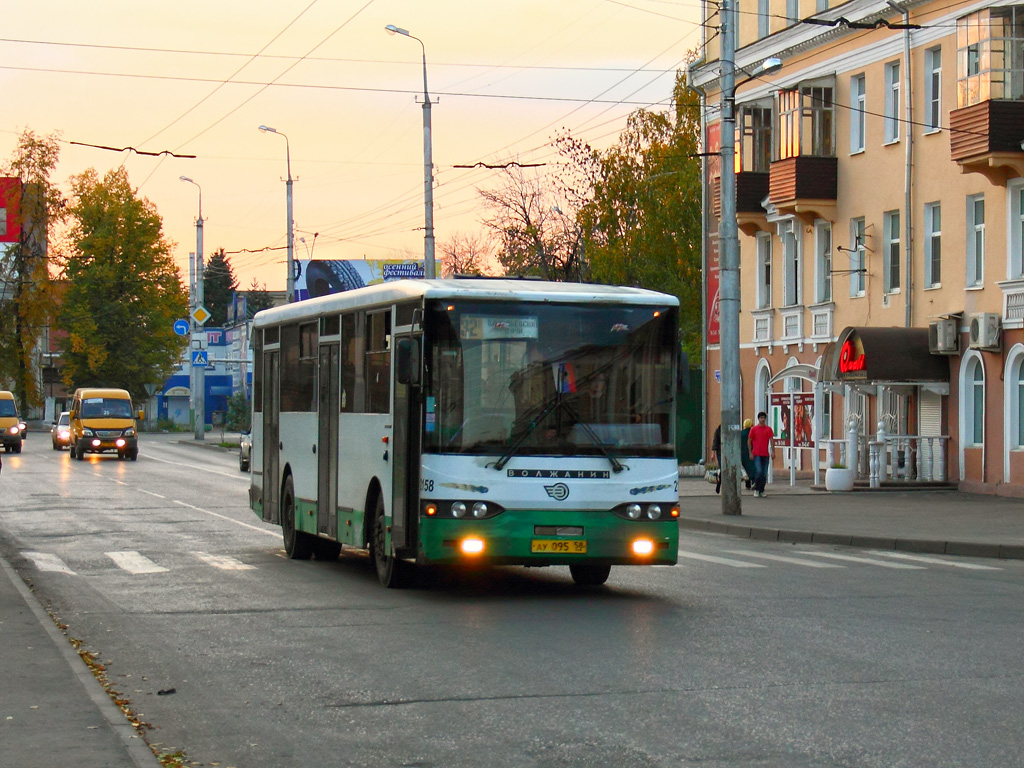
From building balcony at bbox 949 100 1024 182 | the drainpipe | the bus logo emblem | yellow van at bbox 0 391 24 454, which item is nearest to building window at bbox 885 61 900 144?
the drainpipe

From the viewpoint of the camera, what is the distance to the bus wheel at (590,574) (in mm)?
15328

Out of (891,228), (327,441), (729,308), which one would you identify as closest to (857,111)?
(891,228)

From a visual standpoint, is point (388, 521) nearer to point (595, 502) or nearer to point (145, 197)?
point (595, 502)

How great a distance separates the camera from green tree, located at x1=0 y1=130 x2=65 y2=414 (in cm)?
4456

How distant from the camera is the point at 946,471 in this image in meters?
34.3

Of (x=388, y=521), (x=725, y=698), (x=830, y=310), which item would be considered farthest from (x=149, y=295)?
(x=725, y=698)

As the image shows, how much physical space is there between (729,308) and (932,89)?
11.3 metres

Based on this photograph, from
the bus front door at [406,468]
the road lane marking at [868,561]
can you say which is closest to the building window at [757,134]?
the road lane marking at [868,561]

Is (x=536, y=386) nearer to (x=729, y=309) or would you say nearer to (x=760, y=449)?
(x=729, y=309)

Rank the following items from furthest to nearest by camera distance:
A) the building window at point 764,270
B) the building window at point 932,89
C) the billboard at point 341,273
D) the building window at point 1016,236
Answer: the billboard at point 341,273 → the building window at point 764,270 → the building window at point 932,89 → the building window at point 1016,236

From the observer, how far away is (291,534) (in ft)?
60.4

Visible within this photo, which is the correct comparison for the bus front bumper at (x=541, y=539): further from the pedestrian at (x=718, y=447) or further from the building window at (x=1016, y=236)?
the building window at (x=1016, y=236)

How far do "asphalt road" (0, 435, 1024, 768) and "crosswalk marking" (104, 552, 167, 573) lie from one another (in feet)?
0.17

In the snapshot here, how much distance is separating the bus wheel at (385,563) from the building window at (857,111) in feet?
84.5
